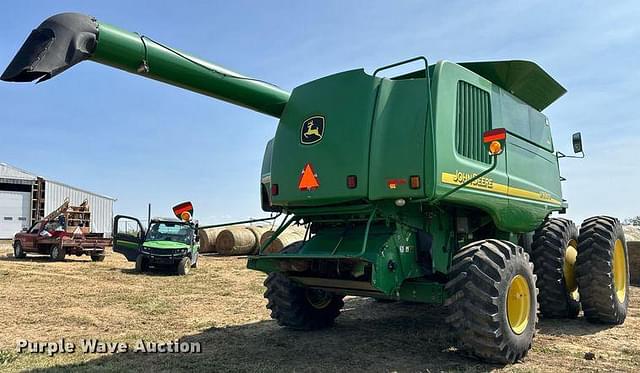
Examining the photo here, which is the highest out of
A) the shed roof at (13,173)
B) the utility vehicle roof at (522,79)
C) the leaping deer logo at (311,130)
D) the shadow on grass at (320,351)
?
the shed roof at (13,173)

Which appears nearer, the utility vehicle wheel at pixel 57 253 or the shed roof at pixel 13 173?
the utility vehicle wheel at pixel 57 253

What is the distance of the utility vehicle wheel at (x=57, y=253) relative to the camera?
20266mm

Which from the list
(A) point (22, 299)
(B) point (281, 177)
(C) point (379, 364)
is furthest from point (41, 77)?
(A) point (22, 299)

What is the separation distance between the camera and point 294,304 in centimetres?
699

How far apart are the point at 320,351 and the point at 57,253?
17.7 meters

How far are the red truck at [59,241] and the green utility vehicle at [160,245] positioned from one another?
4.92 metres

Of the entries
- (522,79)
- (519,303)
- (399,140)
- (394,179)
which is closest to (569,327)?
(519,303)

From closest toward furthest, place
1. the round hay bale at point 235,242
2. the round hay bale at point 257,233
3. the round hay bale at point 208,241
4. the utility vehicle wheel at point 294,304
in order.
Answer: the utility vehicle wheel at point 294,304 → the round hay bale at point 235,242 → the round hay bale at point 257,233 → the round hay bale at point 208,241

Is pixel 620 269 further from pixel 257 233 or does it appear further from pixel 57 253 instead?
pixel 57 253

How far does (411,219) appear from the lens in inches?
234

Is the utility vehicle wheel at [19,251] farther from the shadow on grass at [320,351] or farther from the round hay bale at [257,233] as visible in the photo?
the shadow on grass at [320,351]

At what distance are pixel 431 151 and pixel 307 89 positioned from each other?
6.12 ft

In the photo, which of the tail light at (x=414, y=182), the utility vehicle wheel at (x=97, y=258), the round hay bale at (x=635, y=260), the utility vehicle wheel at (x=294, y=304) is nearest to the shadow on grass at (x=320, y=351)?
the utility vehicle wheel at (x=294, y=304)

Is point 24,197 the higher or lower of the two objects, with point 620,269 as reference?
higher
